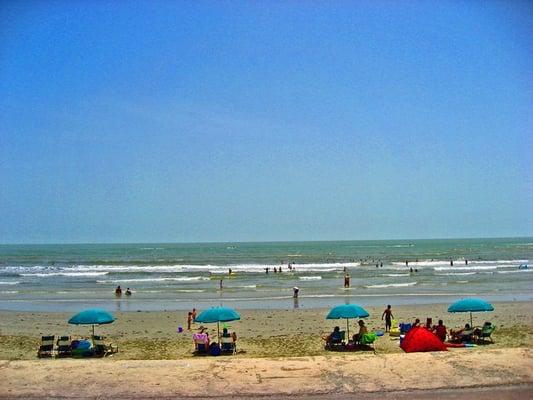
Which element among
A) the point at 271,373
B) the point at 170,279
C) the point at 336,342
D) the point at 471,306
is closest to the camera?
the point at 271,373

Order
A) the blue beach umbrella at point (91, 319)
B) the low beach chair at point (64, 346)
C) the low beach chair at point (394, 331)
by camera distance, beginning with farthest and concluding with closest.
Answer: the low beach chair at point (394, 331), the blue beach umbrella at point (91, 319), the low beach chair at point (64, 346)

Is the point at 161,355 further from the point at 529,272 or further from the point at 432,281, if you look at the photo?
the point at 529,272

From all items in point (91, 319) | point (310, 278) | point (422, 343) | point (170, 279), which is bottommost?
point (310, 278)

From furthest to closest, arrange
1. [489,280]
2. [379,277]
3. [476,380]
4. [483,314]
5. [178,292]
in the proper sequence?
[379,277]
[489,280]
[178,292]
[483,314]
[476,380]

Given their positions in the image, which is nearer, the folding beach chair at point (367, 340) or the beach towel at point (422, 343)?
the beach towel at point (422, 343)

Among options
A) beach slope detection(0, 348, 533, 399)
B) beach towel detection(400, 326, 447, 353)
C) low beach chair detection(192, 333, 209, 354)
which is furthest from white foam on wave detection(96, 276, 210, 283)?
beach slope detection(0, 348, 533, 399)

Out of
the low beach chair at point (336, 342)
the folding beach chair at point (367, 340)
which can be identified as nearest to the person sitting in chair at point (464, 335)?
the folding beach chair at point (367, 340)

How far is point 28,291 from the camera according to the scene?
3938cm

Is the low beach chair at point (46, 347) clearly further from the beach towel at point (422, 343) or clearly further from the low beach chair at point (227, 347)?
the beach towel at point (422, 343)

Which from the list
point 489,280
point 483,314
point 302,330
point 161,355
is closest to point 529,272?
point 489,280

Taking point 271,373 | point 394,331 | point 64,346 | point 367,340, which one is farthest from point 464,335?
point 64,346

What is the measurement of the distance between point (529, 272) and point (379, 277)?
15.7 metres

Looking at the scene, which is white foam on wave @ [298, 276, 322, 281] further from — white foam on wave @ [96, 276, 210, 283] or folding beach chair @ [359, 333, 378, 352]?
folding beach chair @ [359, 333, 378, 352]

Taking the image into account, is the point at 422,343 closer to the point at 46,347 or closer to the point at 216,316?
the point at 216,316
